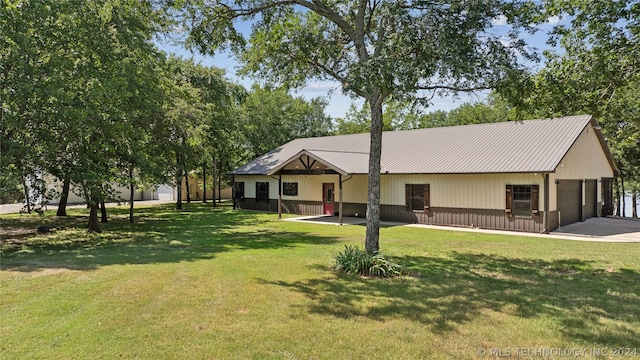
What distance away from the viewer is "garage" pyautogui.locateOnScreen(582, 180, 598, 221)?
18372 mm

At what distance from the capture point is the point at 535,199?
1467 centimetres

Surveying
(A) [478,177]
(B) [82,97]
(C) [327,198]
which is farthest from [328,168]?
(B) [82,97]

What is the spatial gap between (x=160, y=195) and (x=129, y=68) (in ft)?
88.5

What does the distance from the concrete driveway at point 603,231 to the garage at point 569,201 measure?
33 cm

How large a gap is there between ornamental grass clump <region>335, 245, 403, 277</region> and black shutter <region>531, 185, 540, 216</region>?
9178mm

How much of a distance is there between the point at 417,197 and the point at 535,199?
4.78 meters

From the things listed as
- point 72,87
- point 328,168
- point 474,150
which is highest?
point 72,87

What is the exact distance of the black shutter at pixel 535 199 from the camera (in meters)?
14.6

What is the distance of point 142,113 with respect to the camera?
47.1ft

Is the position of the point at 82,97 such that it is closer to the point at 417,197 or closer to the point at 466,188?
the point at 417,197

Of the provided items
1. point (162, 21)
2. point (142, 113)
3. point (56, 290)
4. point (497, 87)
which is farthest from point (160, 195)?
point (497, 87)

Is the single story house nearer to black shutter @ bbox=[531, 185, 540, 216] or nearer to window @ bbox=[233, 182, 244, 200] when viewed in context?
black shutter @ bbox=[531, 185, 540, 216]

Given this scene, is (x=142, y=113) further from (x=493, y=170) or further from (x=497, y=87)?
(x=493, y=170)

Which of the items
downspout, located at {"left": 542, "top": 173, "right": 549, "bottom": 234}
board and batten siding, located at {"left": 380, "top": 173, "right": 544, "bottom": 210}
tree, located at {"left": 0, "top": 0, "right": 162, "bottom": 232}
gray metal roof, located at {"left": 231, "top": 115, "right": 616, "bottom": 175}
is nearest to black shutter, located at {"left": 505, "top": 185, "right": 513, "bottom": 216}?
board and batten siding, located at {"left": 380, "top": 173, "right": 544, "bottom": 210}
